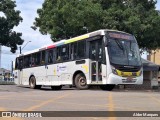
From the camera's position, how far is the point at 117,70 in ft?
70.7

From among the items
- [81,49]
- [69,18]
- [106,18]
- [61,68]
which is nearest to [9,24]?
[69,18]

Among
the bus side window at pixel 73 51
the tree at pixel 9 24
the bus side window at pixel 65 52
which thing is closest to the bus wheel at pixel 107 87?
the bus side window at pixel 73 51

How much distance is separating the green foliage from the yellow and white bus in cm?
761

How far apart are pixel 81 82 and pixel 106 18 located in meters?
11.0

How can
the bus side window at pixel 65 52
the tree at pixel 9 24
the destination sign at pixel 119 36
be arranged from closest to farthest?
1. the destination sign at pixel 119 36
2. the bus side window at pixel 65 52
3. the tree at pixel 9 24

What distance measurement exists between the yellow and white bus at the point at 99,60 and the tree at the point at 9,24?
2281 centimetres

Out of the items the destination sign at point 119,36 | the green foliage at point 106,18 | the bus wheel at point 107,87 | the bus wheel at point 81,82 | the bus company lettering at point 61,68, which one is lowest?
the bus wheel at point 107,87

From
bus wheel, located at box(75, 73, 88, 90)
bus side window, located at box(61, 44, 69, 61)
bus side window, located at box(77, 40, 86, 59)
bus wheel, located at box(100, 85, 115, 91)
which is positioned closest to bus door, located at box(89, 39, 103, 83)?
bus side window, located at box(77, 40, 86, 59)

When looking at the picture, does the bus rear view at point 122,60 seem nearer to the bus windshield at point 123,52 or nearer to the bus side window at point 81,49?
the bus windshield at point 123,52

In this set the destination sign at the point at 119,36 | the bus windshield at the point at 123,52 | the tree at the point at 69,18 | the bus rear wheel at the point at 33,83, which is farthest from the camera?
the tree at the point at 69,18

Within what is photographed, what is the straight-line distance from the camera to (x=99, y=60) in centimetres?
2194

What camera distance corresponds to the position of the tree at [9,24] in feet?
158

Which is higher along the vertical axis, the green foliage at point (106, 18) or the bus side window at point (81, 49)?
the green foliage at point (106, 18)

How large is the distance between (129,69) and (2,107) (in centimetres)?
1064
